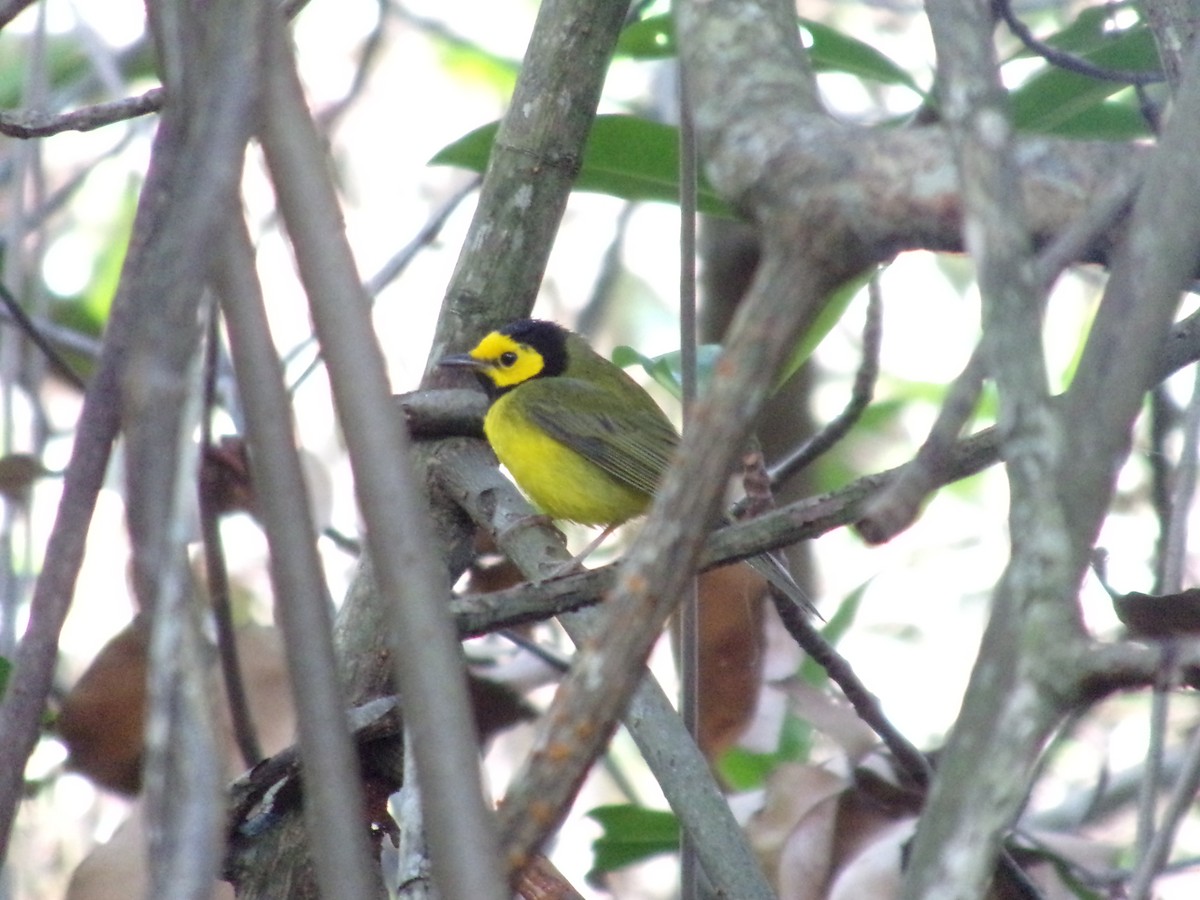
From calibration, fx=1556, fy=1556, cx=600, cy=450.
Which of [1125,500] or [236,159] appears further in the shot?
[1125,500]

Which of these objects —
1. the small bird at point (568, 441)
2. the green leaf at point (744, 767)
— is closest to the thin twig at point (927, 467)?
the green leaf at point (744, 767)

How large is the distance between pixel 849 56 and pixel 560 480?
142cm

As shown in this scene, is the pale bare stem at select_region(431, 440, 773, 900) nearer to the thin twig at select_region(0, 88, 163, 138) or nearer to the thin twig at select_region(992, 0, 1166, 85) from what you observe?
the thin twig at select_region(0, 88, 163, 138)

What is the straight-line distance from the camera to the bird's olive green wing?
4.25m

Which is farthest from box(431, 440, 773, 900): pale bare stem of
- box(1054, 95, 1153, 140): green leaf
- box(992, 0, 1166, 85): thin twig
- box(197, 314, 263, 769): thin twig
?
box(1054, 95, 1153, 140): green leaf

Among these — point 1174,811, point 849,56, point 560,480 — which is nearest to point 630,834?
point 560,480

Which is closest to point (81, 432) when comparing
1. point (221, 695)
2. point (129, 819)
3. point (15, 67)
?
point (129, 819)

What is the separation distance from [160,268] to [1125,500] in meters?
4.44

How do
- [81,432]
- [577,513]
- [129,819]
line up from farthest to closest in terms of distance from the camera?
1. [577,513]
2. [129,819]
3. [81,432]

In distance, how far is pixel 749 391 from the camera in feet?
3.51

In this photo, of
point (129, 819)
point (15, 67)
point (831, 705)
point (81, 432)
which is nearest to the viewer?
point (81, 432)

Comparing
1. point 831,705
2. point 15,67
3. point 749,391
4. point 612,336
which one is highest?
point 15,67

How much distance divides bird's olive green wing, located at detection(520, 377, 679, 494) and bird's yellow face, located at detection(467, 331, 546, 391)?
8 cm

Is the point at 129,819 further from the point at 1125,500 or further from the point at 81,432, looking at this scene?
the point at 1125,500
